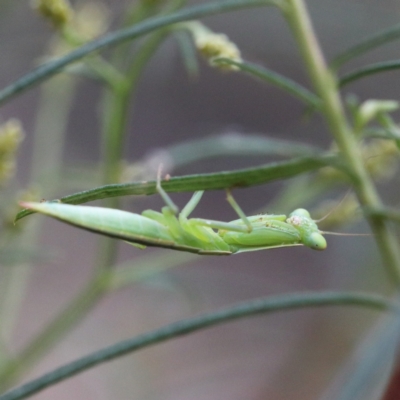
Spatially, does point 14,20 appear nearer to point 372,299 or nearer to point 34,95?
point 34,95

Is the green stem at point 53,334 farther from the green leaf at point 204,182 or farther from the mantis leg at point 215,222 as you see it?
the green leaf at point 204,182

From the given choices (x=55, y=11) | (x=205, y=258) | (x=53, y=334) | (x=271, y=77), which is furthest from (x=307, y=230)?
(x=205, y=258)

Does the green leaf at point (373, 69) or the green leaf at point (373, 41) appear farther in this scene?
the green leaf at point (373, 41)

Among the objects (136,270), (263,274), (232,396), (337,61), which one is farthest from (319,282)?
(337,61)

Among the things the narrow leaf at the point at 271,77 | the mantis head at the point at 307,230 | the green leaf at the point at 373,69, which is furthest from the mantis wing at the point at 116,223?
the green leaf at the point at 373,69

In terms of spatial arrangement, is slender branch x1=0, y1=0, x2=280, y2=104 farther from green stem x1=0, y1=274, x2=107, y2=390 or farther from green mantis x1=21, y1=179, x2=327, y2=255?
green stem x1=0, y1=274, x2=107, y2=390

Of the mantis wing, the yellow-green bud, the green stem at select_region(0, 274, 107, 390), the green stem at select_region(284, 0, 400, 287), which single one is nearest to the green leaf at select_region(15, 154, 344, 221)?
the mantis wing
